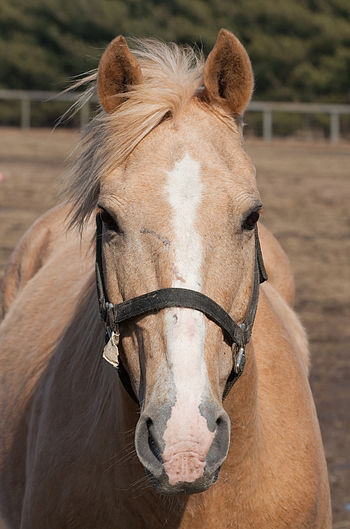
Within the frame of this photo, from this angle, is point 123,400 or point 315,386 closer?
point 123,400

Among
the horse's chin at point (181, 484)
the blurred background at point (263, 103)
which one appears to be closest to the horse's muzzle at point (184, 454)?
the horse's chin at point (181, 484)

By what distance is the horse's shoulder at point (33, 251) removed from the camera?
15.9 feet

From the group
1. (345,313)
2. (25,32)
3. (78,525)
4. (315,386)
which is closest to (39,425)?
(78,525)

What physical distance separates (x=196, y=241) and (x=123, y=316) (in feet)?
1.00

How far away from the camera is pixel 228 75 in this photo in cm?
258

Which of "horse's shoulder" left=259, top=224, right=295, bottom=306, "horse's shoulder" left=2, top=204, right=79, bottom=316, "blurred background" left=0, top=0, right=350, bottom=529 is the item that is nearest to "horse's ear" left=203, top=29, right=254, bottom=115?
"horse's shoulder" left=259, top=224, right=295, bottom=306

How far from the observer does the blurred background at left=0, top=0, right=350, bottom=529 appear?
1202 centimetres

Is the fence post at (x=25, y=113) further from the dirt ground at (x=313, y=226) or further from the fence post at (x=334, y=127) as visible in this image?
the fence post at (x=334, y=127)

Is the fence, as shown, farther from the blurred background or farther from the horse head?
the horse head

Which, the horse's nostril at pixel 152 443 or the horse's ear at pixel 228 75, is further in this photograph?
the horse's ear at pixel 228 75

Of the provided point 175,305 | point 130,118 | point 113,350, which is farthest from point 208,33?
point 175,305

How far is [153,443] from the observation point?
2.14 metres

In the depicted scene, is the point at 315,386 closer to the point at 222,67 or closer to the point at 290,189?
the point at 222,67

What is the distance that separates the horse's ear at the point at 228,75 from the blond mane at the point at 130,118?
6 centimetres
